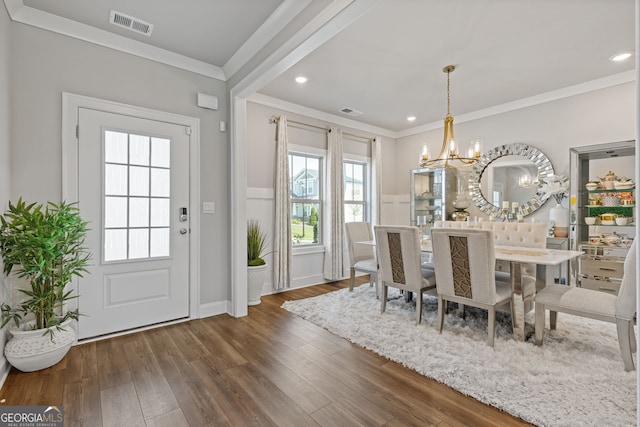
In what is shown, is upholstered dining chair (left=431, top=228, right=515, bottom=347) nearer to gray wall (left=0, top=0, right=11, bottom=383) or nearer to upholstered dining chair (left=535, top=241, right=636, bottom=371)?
upholstered dining chair (left=535, top=241, right=636, bottom=371)

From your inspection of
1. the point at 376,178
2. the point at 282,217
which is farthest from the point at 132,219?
the point at 376,178

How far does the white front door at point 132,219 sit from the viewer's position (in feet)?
8.66

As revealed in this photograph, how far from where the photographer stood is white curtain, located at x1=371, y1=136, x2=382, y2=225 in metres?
5.48

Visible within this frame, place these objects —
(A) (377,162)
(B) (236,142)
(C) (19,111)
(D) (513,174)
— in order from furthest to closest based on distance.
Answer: (A) (377,162)
(D) (513,174)
(B) (236,142)
(C) (19,111)

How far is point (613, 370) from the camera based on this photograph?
81.0 inches

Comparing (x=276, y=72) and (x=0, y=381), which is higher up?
(x=276, y=72)

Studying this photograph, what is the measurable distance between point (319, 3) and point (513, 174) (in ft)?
12.3

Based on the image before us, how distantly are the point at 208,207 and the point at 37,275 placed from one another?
59.0 inches

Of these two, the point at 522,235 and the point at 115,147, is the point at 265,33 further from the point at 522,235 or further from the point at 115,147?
the point at 522,235

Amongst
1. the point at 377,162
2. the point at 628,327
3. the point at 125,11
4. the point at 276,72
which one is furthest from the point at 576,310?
the point at 125,11

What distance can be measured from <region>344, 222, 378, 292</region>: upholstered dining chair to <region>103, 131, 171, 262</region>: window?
2271 millimetres

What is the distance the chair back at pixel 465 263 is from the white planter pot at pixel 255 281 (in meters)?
2.03

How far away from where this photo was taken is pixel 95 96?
8.73 feet

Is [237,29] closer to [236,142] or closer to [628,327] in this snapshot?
[236,142]
